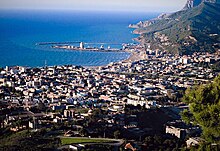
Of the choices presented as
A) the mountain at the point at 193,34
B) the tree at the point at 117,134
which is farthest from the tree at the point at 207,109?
the mountain at the point at 193,34

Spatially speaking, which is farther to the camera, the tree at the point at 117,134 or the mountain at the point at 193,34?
the mountain at the point at 193,34

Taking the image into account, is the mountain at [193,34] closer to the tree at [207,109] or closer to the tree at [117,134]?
the tree at [117,134]

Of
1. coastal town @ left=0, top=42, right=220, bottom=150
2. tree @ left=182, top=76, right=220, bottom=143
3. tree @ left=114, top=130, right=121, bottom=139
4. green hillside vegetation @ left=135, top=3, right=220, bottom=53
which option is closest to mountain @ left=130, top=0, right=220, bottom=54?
green hillside vegetation @ left=135, top=3, right=220, bottom=53

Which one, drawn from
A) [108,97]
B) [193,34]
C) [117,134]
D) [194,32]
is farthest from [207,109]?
[194,32]

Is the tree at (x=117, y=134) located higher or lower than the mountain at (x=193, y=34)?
lower

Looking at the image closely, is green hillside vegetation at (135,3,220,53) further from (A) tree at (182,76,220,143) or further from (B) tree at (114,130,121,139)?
(A) tree at (182,76,220,143)

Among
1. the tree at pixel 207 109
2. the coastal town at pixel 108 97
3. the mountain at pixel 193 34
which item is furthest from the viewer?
the mountain at pixel 193 34

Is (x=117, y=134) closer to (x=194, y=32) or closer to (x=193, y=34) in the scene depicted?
(x=193, y=34)

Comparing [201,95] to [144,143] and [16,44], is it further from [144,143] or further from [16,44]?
[16,44]
